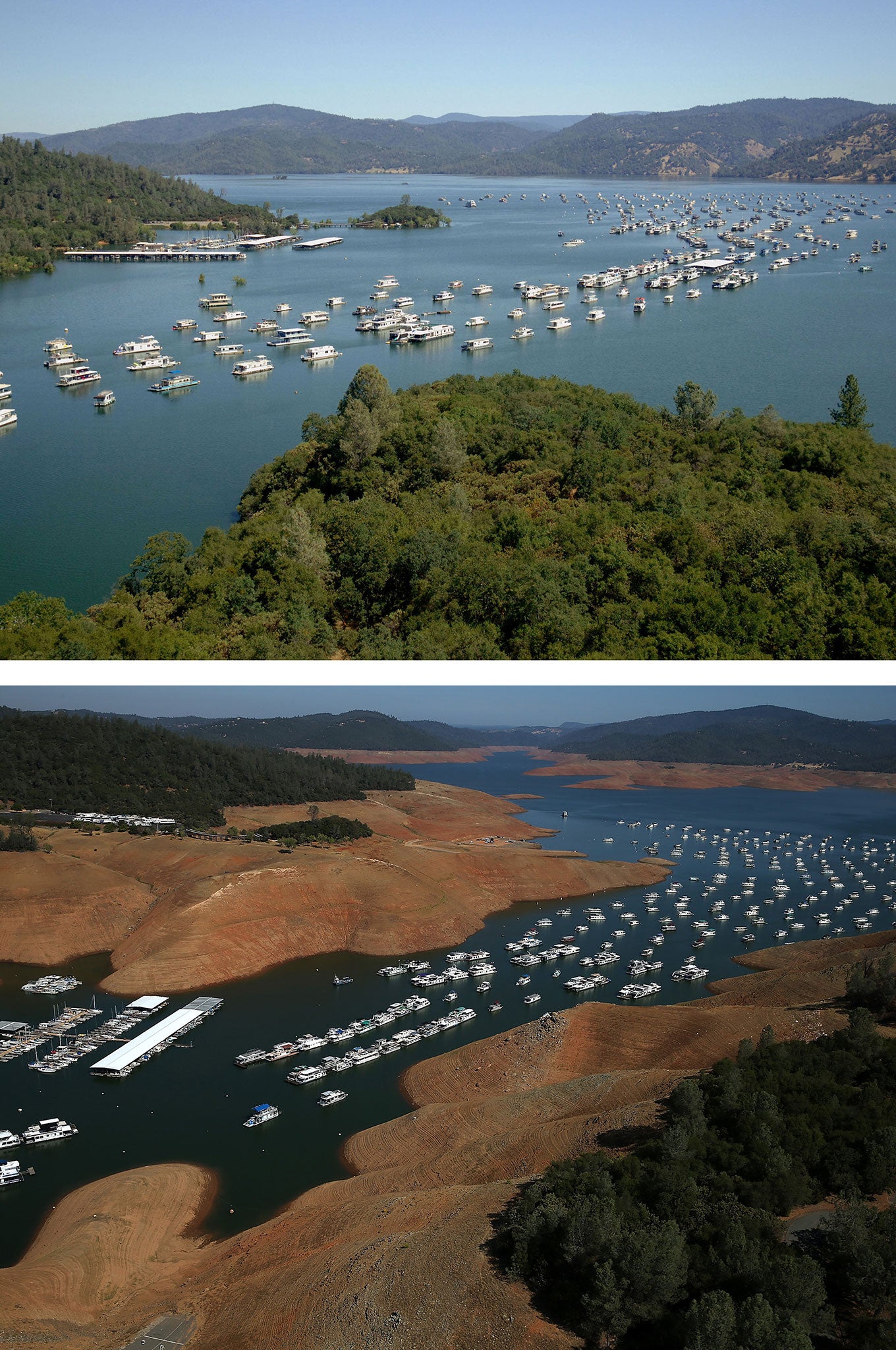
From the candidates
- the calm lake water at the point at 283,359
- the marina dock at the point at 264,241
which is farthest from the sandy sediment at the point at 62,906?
the marina dock at the point at 264,241

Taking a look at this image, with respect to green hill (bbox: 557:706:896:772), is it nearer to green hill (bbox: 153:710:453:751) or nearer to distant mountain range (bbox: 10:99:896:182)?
green hill (bbox: 153:710:453:751)

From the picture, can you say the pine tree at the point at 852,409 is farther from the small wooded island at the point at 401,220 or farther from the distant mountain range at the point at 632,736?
the small wooded island at the point at 401,220

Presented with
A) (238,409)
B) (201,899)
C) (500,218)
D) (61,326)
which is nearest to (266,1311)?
(201,899)

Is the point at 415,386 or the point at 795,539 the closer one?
the point at 795,539

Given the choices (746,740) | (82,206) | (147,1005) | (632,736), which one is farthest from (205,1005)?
(82,206)

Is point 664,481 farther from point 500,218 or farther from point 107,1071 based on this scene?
point 500,218

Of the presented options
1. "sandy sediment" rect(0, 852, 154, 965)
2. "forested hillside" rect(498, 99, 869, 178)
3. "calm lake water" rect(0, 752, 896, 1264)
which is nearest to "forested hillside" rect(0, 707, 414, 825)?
"sandy sediment" rect(0, 852, 154, 965)
